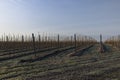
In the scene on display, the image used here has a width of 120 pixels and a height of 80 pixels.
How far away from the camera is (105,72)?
1065 cm

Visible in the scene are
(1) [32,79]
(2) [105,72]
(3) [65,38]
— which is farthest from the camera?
(3) [65,38]

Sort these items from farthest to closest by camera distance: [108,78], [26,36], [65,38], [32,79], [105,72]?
[65,38] < [26,36] < [105,72] < [32,79] < [108,78]

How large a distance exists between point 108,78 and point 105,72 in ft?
4.62

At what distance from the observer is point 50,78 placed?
977cm

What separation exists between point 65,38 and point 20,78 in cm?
5121

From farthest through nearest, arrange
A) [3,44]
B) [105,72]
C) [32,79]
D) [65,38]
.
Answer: [65,38] → [3,44] → [105,72] → [32,79]

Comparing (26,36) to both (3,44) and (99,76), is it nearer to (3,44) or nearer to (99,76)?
(3,44)

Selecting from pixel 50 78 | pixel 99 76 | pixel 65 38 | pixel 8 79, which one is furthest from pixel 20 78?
pixel 65 38

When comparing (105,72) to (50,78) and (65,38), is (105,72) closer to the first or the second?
(50,78)

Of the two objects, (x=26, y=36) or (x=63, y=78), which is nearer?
(x=63, y=78)

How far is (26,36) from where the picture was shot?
5184cm

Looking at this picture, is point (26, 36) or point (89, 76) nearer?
point (89, 76)

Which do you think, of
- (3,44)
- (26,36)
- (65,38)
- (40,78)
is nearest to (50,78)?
(40,78)

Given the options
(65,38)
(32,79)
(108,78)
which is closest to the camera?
(108,78)
